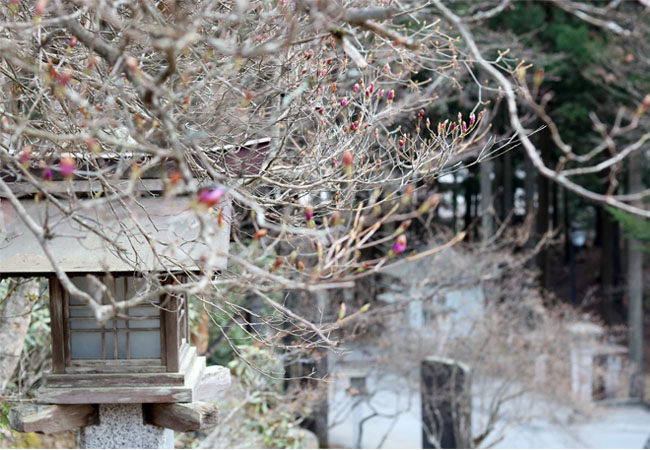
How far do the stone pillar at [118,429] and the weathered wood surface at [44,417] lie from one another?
131 millimetres

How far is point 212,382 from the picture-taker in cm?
372

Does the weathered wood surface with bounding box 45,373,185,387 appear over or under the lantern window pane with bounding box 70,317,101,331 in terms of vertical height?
under

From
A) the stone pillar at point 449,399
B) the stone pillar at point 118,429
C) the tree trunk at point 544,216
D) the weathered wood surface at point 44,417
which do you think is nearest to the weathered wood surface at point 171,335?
the stone pillar at point 118,429

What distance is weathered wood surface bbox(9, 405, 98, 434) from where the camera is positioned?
3.26 metres

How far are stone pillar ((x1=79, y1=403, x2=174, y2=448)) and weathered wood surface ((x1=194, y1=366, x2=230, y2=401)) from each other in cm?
31

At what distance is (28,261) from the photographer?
298 centimetres

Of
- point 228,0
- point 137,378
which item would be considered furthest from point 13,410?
point 228,0

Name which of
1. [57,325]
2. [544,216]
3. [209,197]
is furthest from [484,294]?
[209,197]

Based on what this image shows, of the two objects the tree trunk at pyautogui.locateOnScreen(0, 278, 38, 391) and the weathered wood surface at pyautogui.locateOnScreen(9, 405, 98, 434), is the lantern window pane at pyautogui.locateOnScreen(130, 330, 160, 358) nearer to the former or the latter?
the weathered wood surface at pyautogui.locateOnScreen(9, 405, 98, 434)

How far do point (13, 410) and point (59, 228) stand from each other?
0.97 metres

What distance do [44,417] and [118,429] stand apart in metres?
0.41

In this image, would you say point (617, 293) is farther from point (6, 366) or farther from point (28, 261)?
point (28, 261)

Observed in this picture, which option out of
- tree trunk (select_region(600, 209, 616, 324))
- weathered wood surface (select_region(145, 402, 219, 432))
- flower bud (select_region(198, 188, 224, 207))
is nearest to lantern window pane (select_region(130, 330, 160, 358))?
weathered wood surface (select_region(145, 402, 219, 432))

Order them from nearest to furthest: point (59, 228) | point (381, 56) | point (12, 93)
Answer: point (12, 93) < point (59, 228) < point (381, 56)
